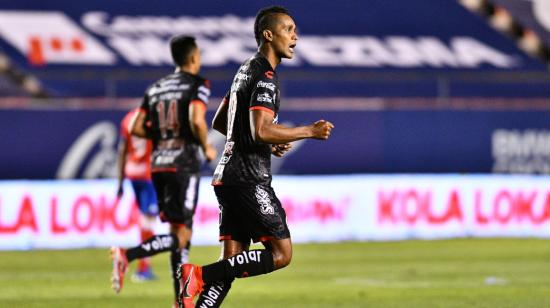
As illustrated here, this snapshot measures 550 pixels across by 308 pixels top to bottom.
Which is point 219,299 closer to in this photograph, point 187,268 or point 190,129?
point 187,268

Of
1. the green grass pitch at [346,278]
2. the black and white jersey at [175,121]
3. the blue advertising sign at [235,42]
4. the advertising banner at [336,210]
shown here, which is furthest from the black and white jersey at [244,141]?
the blue advertising sign at [235,42]

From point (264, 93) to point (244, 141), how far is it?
0.39 metres

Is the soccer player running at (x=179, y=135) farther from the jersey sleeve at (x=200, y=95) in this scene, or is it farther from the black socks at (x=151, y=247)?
the black socks at (x=151, y=247)

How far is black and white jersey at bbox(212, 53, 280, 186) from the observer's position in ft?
24.3

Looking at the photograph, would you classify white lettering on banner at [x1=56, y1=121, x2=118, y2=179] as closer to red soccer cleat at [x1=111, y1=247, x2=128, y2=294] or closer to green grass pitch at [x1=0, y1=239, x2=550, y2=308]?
green grass pitch at [x1=0, y1=239, x2=550, y2=308]

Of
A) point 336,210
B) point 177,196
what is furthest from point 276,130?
point 336,210

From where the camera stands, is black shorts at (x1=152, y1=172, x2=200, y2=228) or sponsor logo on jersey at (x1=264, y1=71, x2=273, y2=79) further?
black shorts at (x1=152, y1=172, x2=200, y2=228)

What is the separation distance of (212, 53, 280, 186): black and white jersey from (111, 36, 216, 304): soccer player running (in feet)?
8.32

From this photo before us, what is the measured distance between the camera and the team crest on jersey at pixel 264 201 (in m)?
7.43

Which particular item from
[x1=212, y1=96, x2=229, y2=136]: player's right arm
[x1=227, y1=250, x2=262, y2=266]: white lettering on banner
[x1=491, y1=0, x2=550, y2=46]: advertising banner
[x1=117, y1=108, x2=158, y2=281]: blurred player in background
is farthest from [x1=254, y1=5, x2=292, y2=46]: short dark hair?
[x1=491, y1=0, x2=550, y2=46]: advertising banner

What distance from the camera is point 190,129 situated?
33.8ft

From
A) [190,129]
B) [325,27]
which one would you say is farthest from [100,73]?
[190,129]

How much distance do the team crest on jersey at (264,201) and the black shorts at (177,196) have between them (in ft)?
9.06

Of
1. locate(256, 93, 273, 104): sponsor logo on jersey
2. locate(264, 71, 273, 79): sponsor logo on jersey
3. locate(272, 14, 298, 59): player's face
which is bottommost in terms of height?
locate(256, 93, 273, 104): sponsor logo on jersey
